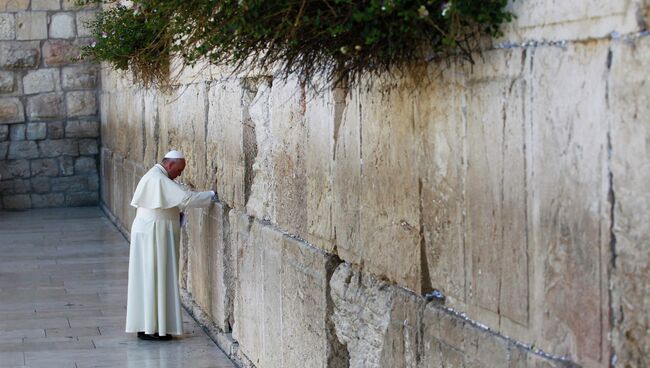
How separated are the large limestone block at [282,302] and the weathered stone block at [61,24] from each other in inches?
435

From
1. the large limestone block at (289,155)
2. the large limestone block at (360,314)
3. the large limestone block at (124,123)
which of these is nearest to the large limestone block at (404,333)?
the large limestone block at (360,314)

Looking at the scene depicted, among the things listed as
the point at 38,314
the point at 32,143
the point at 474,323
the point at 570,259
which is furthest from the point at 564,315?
the point at 32,143

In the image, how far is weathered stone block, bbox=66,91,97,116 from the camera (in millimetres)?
17427

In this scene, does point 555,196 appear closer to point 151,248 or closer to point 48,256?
point 151,248

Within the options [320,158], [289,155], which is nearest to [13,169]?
[289,155]

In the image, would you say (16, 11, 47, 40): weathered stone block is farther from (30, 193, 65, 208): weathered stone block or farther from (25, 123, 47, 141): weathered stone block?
(30, 193, 65, 208): weathered stone block

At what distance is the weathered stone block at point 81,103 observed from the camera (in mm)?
17427

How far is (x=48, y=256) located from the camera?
12562mm

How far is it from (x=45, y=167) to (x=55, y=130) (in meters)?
0.59

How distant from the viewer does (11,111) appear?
56.0 feet

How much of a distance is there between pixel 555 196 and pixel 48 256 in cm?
1036

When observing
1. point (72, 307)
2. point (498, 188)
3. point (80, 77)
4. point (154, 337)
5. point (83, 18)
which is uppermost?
point (83, 18)

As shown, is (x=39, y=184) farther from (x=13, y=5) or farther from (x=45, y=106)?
(x=13, y=5)

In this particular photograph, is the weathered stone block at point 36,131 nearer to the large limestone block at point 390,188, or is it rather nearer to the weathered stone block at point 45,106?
the weathered stone block at point 45,106
